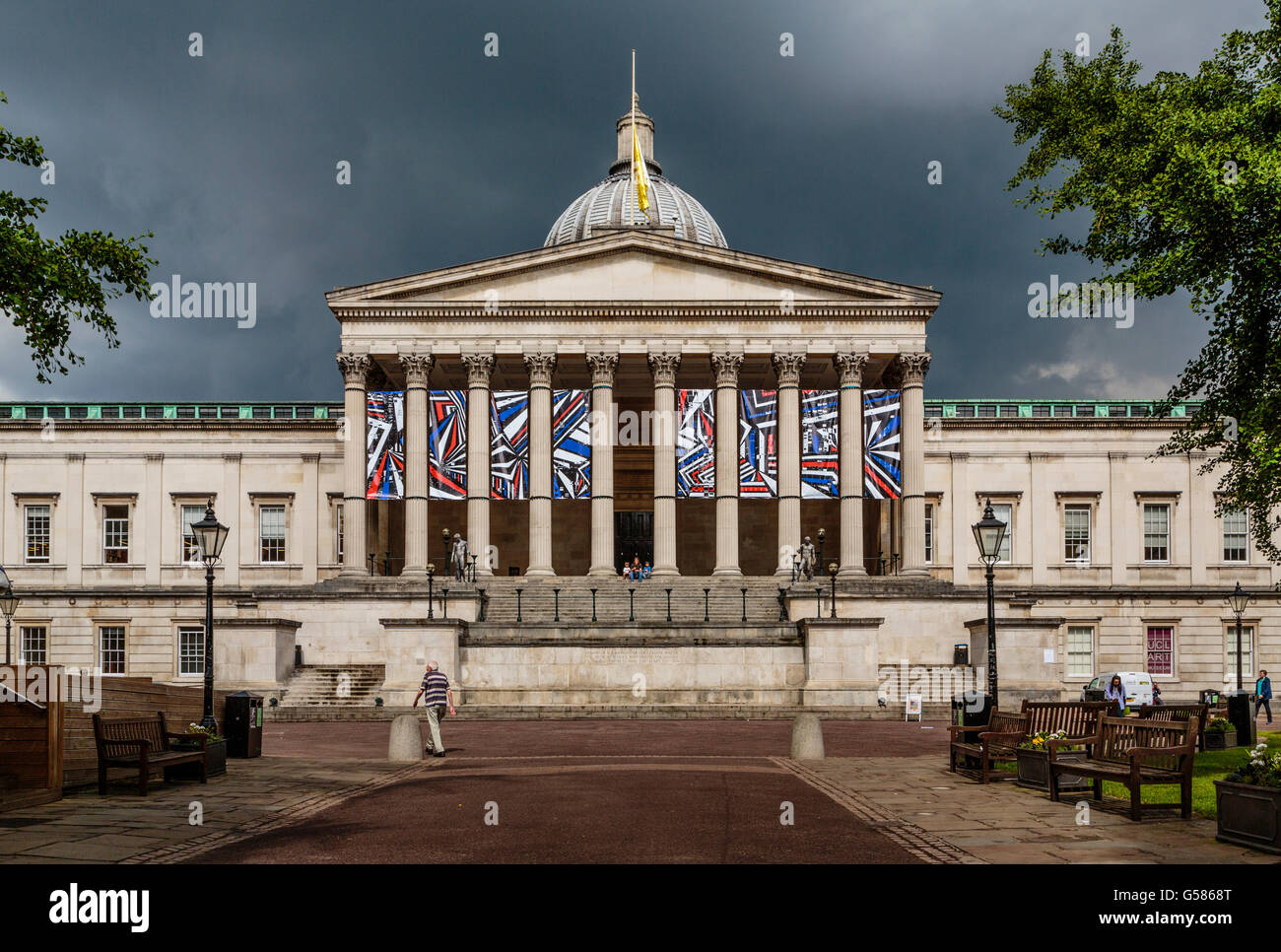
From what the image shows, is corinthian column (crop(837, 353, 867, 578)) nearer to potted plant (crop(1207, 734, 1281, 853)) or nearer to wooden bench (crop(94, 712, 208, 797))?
wooden bench (crop(94, 712, 208, 797))

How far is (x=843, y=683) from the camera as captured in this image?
37.5 m

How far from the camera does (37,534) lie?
59.4 meters

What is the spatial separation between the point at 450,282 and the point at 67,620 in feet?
84.9

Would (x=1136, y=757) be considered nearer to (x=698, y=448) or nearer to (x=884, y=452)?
(x=698, y=448)

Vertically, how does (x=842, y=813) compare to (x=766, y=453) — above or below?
below

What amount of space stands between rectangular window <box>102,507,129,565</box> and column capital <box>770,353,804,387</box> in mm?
33341

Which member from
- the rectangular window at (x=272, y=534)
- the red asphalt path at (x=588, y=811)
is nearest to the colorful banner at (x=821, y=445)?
the red asphalt path at (x=588, y=811)

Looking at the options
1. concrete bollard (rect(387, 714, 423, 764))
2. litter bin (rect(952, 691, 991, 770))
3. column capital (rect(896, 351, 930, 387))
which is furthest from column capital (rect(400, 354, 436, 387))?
litter bin (rect(952, 691, 991, 770))

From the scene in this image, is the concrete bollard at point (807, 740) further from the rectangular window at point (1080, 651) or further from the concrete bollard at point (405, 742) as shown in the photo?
the rectangular window at point (1080, 651)

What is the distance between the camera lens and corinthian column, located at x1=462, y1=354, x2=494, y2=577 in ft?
169

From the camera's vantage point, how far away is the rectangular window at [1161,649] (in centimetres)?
5669

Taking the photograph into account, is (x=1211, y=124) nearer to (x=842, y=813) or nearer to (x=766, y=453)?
(x=842, y=813)

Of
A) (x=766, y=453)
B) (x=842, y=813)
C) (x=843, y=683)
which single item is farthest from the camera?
(x=766, y=453)
